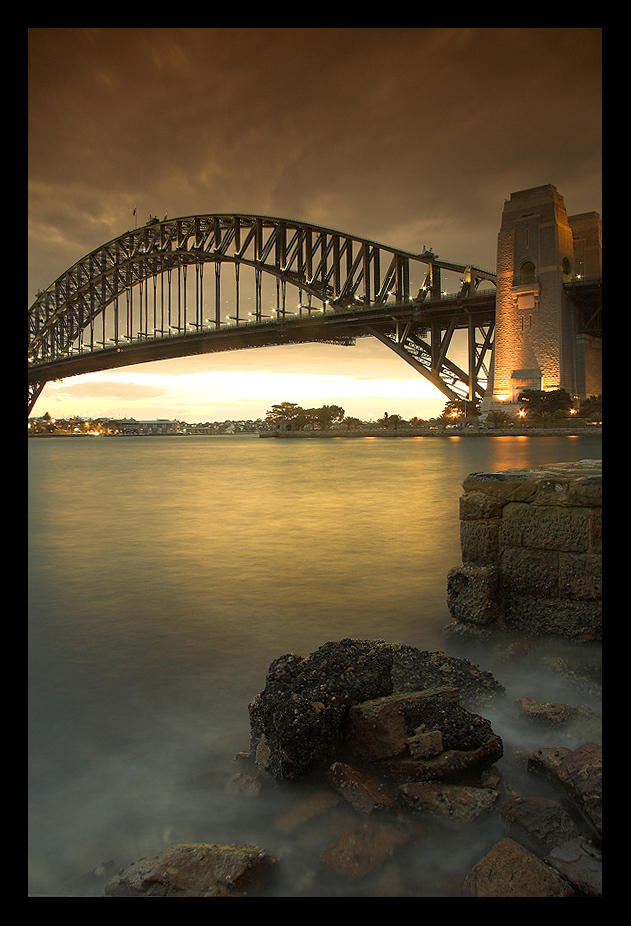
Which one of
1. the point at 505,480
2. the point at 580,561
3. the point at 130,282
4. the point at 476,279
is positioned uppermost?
the point at 130,282

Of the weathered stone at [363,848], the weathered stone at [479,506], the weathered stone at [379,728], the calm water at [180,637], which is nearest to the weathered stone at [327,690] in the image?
the weathered stone at [379,728]

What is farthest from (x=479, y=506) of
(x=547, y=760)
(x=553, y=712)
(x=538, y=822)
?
(x=538, y=822)

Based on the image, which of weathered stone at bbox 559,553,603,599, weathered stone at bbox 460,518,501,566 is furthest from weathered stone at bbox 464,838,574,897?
weathered stone at bbox 460,518,501,566

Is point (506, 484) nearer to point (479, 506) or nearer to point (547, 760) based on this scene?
point (479, 506)

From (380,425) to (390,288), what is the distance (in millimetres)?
25029

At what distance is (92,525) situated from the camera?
27.1 ft

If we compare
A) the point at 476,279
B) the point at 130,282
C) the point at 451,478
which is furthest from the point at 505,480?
the point at 130,282

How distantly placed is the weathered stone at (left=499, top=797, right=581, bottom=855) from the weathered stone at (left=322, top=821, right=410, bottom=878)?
0.32 metres

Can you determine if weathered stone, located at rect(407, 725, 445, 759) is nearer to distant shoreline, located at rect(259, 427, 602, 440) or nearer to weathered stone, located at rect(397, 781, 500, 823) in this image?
weathered stone, located at rect(397, 781, 500, 823)

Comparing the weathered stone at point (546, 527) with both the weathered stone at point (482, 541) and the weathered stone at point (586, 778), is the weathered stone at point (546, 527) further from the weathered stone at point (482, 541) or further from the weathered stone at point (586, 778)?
the weathered stone at point (586, 778)

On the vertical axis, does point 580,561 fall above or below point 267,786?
above

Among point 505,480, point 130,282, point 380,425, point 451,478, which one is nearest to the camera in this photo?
point 505,480
